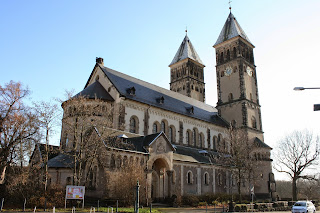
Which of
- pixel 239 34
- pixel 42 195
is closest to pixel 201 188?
pixel 42 195

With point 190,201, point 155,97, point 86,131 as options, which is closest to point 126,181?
point 86,131

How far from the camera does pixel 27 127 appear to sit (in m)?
25.6

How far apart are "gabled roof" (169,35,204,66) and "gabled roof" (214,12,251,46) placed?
26.3 ft

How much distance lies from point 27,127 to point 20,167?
411 cm

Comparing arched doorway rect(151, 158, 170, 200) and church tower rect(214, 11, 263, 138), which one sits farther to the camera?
church tower rect(214, 11, 263, 138)

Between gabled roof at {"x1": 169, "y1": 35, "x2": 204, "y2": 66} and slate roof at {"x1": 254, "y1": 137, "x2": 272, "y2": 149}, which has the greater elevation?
gabled roof at {"x1": 169, "y1": 35, "x2": 204, "y2": 66}

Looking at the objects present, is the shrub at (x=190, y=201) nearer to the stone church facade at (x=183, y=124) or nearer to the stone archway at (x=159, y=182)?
the stone church facade at (x=183, y=124)

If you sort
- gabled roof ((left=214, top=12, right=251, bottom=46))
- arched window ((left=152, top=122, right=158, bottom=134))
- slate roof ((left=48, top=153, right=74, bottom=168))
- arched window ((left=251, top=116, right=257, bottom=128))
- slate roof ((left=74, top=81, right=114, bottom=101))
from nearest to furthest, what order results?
slate roof ((left=48, top=153, right=74, bottom=168)) → slate roof ((left=74, top=81, right=114, bottom=101)) → arched window ((left=152, top=122, right=158, bottom=134)) → arched window ((left=251, top=116, right=257, bottom=128)) → gabled roof ((left=214, top=12, right=251, bottom=46))

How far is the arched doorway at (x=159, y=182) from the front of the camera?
30.5 metres

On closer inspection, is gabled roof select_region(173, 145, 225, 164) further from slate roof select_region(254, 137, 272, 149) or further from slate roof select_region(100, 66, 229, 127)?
slate roof select_region(254, 137, 272, 149)

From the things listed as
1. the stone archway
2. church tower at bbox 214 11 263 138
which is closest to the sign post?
the stone archway

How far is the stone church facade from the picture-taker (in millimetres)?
28359

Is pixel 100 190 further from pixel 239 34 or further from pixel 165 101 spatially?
pixel 239 34

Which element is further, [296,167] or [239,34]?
[239,34]
